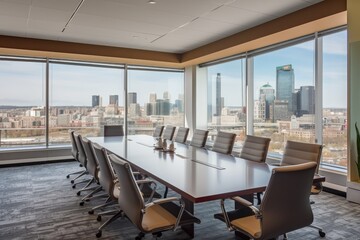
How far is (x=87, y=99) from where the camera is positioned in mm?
7395

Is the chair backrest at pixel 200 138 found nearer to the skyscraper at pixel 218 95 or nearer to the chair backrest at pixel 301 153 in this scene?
the chair backrest at pixel 301 153

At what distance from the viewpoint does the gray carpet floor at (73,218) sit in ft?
9.57

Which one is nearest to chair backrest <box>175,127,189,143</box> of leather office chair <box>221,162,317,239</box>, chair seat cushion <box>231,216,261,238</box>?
chair seat cushion <box>231,216,261,238</box>

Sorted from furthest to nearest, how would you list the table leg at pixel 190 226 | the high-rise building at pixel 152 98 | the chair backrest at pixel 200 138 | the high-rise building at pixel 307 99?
the high-rise building at pixel 152 98 → the high-rise building at pixel 307 99 → the chair backrest at pixel 200 138 → the table leg at pixel 190 226

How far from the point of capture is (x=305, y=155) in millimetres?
3041

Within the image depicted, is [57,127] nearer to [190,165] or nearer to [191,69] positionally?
[191,69]

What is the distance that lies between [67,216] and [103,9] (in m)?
3.03

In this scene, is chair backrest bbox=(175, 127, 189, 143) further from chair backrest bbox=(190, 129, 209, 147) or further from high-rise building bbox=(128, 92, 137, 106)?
high-rise building bbox=(128, 92, 137, 106)

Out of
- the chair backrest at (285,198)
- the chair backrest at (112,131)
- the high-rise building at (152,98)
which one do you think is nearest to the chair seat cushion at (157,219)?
the chair backrest at (285,198)

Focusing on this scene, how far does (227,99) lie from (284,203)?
5491 millimetres

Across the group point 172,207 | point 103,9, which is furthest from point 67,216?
point 103,9

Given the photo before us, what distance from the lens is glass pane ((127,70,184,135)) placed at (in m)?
7.91

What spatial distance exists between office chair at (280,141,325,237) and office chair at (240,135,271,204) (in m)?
0.30

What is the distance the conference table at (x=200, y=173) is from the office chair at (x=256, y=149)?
0.28 m
